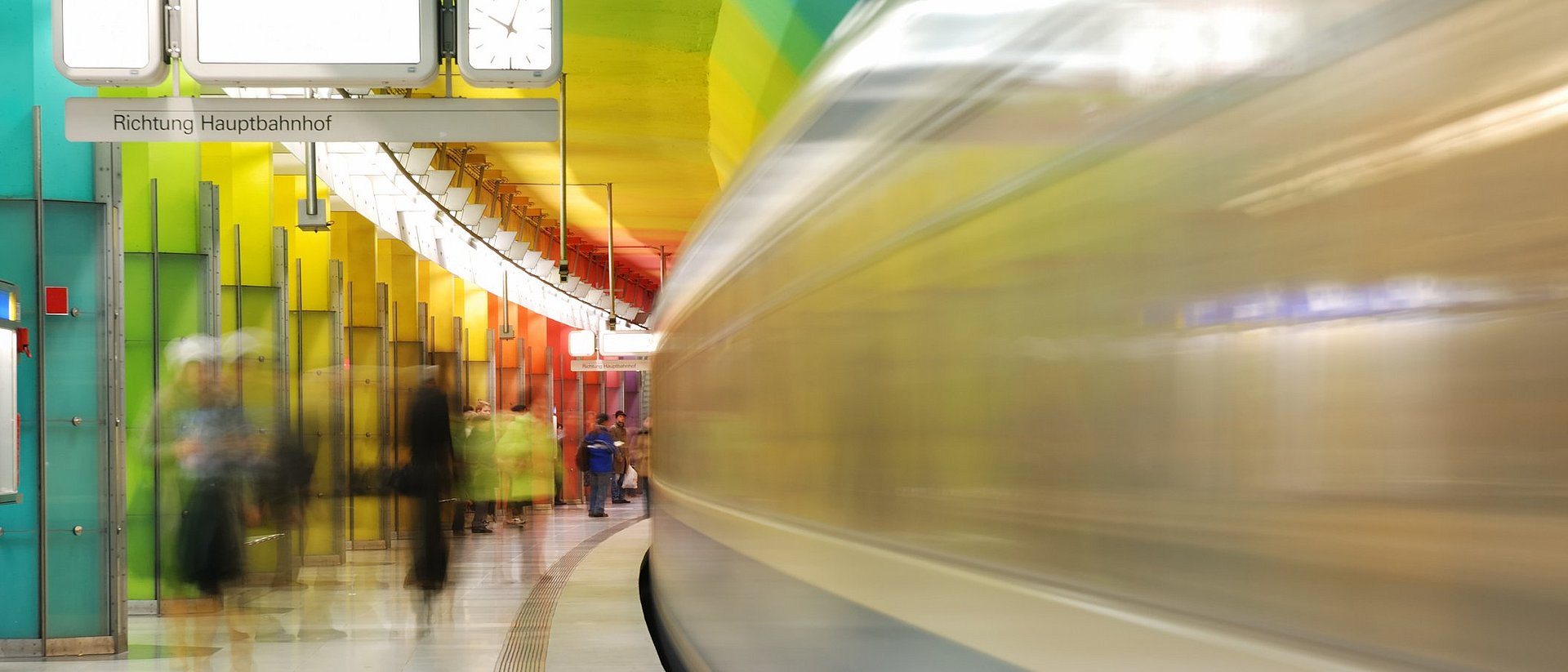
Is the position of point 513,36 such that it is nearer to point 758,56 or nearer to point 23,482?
point 23,482

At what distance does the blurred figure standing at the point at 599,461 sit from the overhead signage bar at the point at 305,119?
19304 millimetres

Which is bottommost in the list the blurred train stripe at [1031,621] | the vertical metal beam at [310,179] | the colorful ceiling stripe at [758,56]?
the blurred train stripe at [1031,621]

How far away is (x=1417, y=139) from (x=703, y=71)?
46.7 ft

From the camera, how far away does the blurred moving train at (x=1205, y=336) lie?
125cm

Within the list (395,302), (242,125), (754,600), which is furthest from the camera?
(395,302)

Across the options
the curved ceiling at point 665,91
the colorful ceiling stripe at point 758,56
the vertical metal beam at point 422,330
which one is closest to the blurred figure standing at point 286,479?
the curved ceiling at point 665,91

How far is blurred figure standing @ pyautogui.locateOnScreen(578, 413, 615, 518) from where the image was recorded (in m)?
26.5

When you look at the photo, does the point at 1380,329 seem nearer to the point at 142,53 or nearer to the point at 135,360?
the point at 142,53

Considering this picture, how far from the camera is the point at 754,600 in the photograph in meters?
4.84

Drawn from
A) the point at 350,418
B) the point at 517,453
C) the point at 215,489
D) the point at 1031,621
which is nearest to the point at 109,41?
the point at 215,489

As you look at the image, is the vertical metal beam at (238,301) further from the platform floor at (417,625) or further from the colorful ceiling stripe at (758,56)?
the colorful ceiling stripe at (758,56)

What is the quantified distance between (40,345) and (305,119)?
309 cm

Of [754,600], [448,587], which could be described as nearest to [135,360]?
[448,587]

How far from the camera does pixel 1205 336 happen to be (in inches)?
67.2
